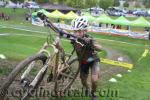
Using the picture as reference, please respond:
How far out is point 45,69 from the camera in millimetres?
7336

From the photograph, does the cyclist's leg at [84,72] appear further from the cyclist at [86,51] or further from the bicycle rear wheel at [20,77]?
the bicycle rear wheel at [20,77]

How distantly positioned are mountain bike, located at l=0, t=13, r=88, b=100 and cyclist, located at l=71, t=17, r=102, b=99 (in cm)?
18

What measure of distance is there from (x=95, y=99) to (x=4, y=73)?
3.35 meters

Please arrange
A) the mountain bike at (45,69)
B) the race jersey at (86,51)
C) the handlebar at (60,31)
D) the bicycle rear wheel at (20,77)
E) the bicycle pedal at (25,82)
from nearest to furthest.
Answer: the bicycle rear wheel at (20,77), the mountain bike at (45,69), the bicycle pedal at (25,82), the handlebar at (60,31), the race jersey at (86,51)

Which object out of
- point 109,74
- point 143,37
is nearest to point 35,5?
point 143,37

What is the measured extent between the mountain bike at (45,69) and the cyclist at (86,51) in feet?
0.60

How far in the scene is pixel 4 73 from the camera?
10.9 metres

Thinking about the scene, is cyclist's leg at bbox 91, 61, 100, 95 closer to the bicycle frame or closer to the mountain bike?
the mountain bike

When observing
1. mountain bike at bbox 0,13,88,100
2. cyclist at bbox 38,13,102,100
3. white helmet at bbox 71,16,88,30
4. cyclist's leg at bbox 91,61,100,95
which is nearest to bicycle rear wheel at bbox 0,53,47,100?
mountain bike at bbox 0,13,88,100

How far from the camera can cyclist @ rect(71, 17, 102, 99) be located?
7.90 metres

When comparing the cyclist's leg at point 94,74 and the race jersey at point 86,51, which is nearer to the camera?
the race jersey at point 86,51

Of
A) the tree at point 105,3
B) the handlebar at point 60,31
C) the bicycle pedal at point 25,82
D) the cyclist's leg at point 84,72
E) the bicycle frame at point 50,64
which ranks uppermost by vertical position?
the handlebar at point 60,31

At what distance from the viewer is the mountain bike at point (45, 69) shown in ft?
21.8

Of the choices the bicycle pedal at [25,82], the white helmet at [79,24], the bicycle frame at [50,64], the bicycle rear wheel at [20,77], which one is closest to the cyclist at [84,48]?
the white helmet at [79,24]
